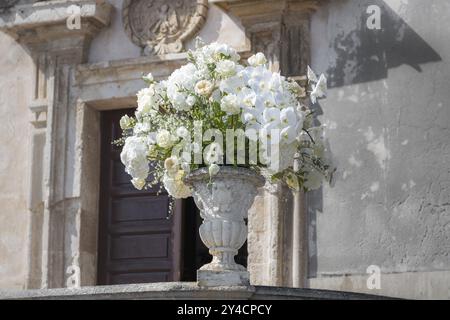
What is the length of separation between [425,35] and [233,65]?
218 cm

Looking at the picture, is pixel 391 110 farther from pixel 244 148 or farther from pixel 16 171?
pixel 16 171

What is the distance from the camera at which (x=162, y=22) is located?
872 cm

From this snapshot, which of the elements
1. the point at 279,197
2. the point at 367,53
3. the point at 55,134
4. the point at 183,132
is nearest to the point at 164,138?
the point at 183,132

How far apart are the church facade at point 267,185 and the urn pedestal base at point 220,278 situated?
2049 millimetres

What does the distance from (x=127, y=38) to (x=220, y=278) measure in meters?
3.42

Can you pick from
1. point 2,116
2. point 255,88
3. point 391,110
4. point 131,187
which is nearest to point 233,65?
point 255,88

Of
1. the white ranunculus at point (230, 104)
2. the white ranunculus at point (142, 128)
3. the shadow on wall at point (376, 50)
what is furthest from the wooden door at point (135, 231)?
the white ranunculus at point (230, 104)

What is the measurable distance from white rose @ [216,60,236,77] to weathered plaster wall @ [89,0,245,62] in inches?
90.2

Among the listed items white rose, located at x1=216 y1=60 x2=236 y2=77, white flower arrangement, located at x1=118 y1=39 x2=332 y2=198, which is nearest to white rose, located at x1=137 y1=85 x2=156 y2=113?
white flower arrangement, located at x1=118 y1=39 x2=332 y2=198

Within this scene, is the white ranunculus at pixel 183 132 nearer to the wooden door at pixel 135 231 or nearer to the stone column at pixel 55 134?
the wooden door at pixel 135 231

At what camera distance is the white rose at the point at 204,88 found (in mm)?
6059

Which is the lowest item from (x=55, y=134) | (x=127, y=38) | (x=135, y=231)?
(x=135, y=231)

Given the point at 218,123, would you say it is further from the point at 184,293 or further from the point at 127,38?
the point at 127,38

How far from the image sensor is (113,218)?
8820 millimetres
